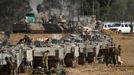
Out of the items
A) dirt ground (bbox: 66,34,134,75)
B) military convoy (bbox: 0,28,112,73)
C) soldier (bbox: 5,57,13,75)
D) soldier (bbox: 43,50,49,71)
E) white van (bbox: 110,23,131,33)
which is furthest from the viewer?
white van (bbox: 110,23,131,33)

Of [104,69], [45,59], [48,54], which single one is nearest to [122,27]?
[104,69]

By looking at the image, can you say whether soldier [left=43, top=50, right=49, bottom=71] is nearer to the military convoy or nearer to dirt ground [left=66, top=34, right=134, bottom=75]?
the military convoy

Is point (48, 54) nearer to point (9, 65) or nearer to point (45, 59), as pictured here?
point (45, 59)

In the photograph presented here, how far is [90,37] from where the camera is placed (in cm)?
3369

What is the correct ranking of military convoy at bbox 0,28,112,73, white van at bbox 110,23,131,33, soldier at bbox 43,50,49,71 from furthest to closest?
1. white van at bbox 110,23,131,33
2. soldier at bbox 43,50,49,71
3. military convoy at bbox 0,28,112,73

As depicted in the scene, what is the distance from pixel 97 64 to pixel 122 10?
194ft

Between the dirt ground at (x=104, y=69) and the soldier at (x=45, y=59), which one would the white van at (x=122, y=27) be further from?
the soldier at (x=45, y=59)

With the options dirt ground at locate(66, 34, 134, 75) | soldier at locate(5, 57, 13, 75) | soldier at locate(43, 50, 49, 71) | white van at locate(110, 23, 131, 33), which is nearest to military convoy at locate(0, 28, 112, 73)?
soldier at locate(43, 50, 49, 71)

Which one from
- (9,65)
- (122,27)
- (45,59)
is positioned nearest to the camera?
(9,65)

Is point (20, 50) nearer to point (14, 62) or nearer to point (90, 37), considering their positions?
point (14, 62)

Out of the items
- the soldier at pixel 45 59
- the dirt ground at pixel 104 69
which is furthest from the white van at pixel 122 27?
the soldier at pixel 45 59

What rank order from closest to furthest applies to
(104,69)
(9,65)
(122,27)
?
(9,65) < (104,69) < (122,27)

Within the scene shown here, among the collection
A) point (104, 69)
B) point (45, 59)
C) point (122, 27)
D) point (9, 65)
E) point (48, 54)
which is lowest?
point (122, 27)

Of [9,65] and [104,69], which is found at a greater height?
[9,65]
